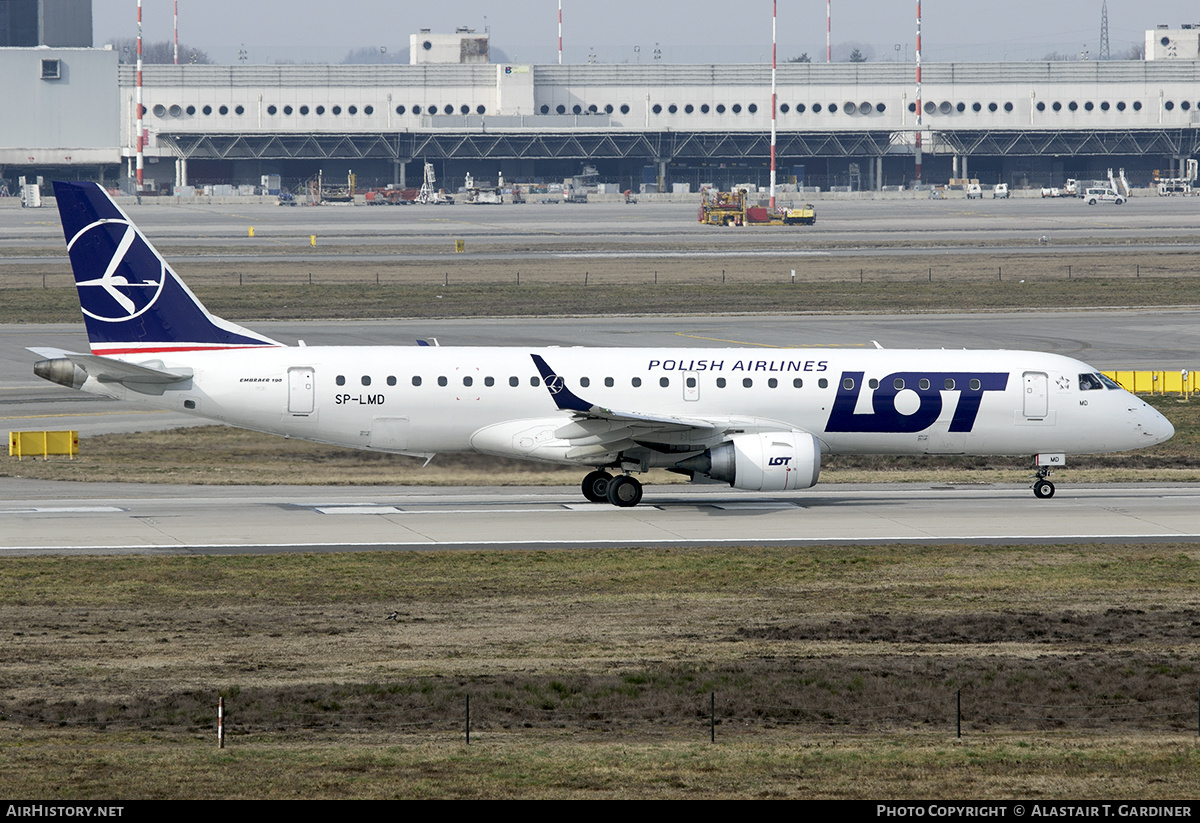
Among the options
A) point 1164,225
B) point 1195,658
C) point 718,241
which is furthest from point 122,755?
point 1164,225

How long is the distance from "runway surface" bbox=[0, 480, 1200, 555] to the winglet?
118 inches

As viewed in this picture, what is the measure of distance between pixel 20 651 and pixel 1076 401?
1099 inches

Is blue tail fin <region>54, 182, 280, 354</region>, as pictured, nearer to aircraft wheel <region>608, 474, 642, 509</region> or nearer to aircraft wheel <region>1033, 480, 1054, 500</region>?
aircraft wheel <region>608, 474, 642, 509</region>

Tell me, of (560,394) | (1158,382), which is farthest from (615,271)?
(560,394)

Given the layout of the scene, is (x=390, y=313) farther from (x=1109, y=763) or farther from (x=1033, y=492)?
(x=1109, y=763)

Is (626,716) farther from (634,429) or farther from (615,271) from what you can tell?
(615,271)

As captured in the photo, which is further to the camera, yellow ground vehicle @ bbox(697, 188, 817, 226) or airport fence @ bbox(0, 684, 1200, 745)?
yellow ground vehicle @ bbox(697, 188, 817, 226)

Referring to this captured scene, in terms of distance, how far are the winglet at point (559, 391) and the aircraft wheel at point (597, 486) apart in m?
2.76

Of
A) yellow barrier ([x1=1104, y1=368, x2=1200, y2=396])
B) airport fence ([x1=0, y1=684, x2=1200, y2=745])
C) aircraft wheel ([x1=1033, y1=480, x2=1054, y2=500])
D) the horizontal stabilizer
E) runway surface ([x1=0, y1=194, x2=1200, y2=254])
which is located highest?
runway surface ([x1=0, y1=194, x2=1200, y2=254])

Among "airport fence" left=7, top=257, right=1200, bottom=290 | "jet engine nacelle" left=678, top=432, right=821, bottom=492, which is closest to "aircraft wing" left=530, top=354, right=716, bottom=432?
"jet engine nacelle" left=678, top=432, right=821, bottom=492

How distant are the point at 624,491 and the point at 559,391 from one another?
130 inches

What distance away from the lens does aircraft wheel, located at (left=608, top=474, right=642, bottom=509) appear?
39000 mm

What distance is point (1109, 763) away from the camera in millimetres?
18266

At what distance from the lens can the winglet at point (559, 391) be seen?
3616 centimetres
